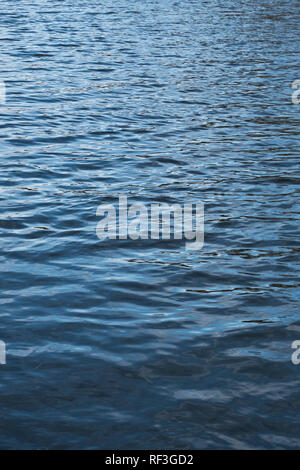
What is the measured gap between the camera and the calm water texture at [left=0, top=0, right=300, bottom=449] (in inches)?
225

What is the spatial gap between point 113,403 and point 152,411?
1.15ft

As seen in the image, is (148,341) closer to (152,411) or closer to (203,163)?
(152,411)

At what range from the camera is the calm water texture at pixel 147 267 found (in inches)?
225

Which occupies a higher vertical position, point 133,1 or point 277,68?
point 133,1

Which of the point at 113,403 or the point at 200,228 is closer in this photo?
the point at 113,403

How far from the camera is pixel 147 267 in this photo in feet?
27.8

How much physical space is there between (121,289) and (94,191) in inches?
138

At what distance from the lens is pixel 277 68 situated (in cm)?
2162

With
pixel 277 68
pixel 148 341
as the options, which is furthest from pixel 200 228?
pixel 277 68

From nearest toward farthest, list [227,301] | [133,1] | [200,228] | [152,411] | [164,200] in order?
[152,411]
[227,301]
[200,228]
[164,200]
[133,1]

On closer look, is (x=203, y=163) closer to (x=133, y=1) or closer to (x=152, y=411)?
(x=152, y=411)

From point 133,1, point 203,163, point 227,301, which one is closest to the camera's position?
point 227,301
